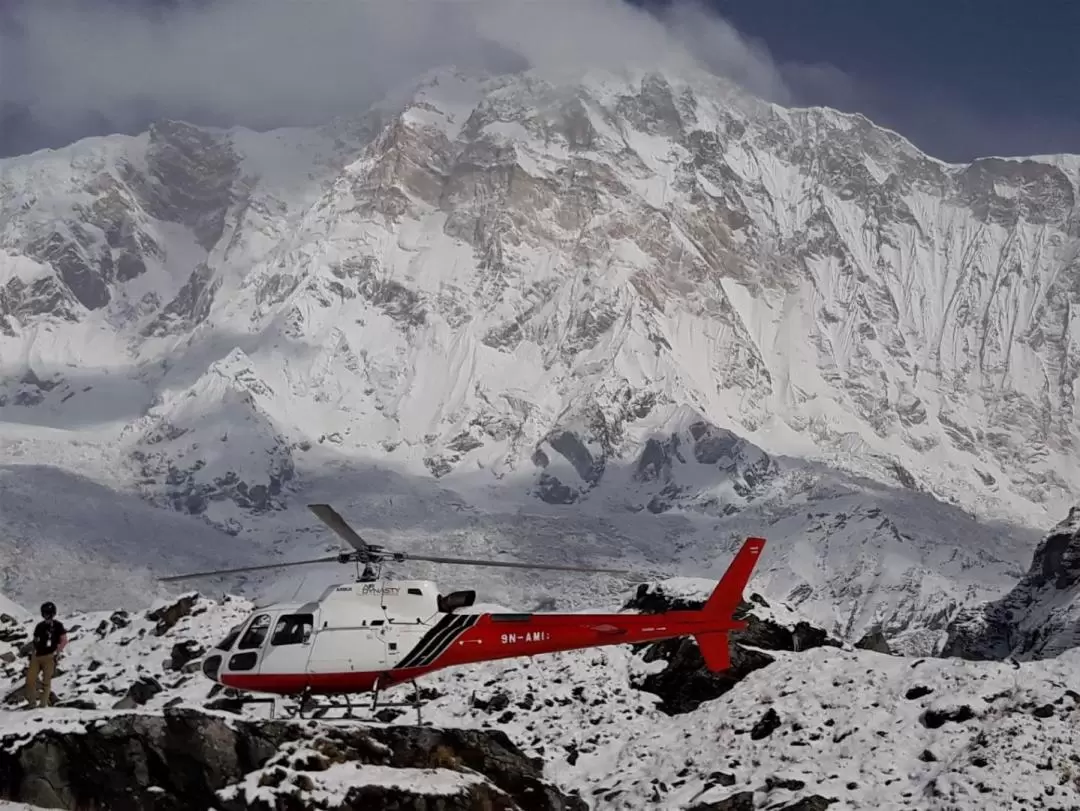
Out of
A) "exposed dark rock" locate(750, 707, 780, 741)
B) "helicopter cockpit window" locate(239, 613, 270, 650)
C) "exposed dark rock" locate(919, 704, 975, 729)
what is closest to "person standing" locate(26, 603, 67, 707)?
"helicopter cockpit window" locate(239, 613, 270, 650)

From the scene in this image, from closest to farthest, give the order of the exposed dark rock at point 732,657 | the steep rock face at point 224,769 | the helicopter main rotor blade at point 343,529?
the steep rock face at point 224,769 → the helicopter main rotor blade at point 343,529 → the exposed dark rock at point 732,657

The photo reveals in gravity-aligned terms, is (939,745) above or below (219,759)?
above

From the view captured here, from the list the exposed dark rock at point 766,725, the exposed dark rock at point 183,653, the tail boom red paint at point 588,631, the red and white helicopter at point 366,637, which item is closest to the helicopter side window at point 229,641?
the red and white helicopter at point 366,637

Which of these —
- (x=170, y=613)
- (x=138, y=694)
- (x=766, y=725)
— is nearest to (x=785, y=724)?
(x=766, y=725)

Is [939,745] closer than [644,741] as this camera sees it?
Yes

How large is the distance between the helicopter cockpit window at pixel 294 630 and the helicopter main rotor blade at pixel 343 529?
203cm

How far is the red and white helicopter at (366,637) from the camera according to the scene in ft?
81.4

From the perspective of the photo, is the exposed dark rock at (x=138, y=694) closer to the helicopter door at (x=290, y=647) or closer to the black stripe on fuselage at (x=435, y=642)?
the helicopter door at (x=290, y=647)

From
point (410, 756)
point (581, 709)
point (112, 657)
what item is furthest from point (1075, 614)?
point (410, 756)

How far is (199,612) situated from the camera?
40688 millimetres

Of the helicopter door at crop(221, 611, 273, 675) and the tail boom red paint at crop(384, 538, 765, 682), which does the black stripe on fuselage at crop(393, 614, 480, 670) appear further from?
the helicopter door at crop(221, 611, 273, 675)

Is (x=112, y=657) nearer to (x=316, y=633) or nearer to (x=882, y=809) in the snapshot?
(x=316, y=633)

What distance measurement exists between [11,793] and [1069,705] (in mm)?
19923

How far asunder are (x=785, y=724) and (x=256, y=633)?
12028 mm
